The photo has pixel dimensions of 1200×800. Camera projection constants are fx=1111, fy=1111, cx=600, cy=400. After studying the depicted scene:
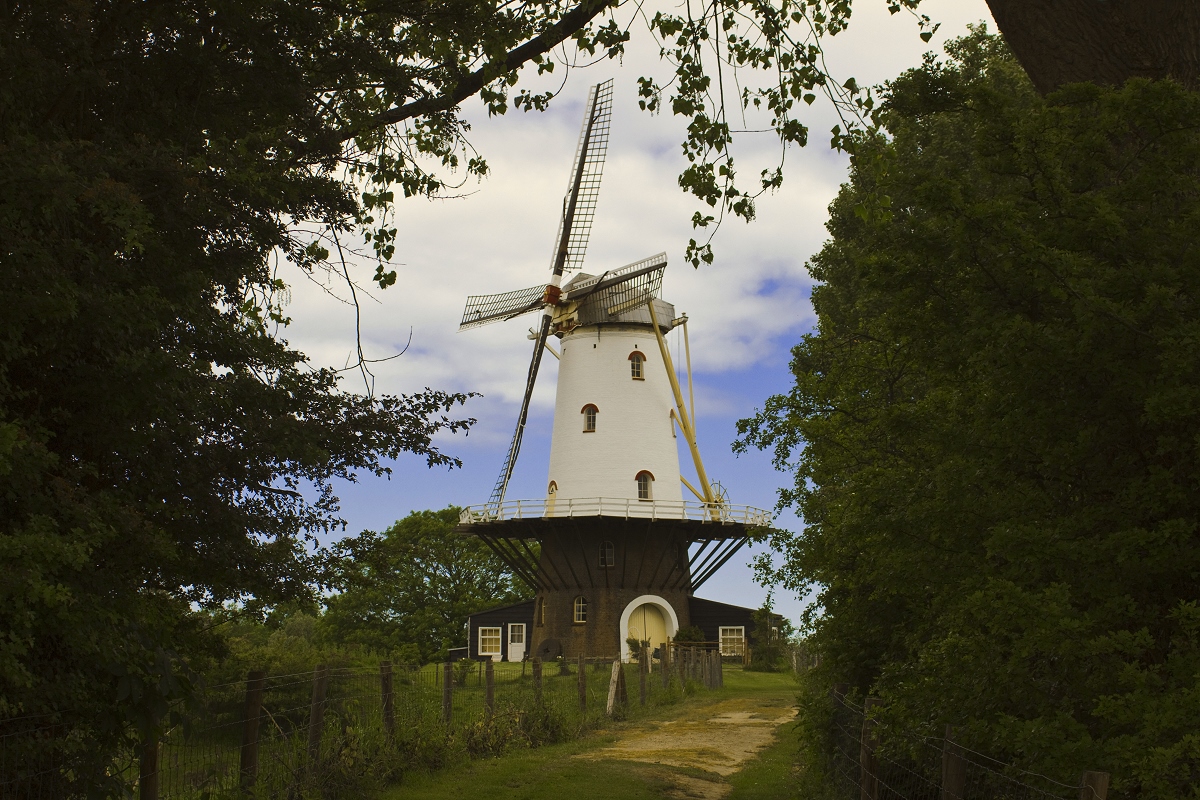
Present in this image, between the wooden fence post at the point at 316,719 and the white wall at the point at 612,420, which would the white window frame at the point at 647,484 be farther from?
the wooden fence post at the point at 316,719

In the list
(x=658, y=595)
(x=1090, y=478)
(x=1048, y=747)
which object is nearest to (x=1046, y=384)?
(x=1090, y=478)

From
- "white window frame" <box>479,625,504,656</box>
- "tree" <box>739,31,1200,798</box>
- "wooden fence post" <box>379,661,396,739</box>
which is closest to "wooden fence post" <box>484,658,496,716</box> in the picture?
"wooden fence post" <box>379,661,396,739</box>

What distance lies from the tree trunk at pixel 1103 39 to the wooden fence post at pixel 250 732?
281 inches

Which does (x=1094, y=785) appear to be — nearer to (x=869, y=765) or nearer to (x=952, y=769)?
(x=952, y=769)

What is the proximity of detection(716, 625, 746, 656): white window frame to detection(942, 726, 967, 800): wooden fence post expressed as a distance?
30572mm

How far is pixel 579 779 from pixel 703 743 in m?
4.29

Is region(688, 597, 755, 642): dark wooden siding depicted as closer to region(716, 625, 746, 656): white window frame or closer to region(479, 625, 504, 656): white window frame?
region(716, 625, 746, 656): white window frame

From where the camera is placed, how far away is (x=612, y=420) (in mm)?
33469

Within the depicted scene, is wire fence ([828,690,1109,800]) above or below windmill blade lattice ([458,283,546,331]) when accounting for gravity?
below

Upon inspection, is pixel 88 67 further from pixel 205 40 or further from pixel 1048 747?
pixel 1048 747

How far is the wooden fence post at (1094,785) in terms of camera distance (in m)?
4.52

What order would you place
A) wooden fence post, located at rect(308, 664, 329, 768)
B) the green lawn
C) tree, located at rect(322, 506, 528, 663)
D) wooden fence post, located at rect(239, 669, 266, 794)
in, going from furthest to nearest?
tree, located at rect(322, 506, 528, 663)
the green lawn
wooden fence post, located at rect(308, 664, 329, 768)
wooden fence post, located at rect(239, 669, 266, 794)

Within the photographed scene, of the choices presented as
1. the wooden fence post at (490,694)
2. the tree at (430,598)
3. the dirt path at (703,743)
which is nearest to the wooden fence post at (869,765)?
the dirt path at (703,743)

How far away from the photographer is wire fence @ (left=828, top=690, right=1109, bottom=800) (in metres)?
5.41
